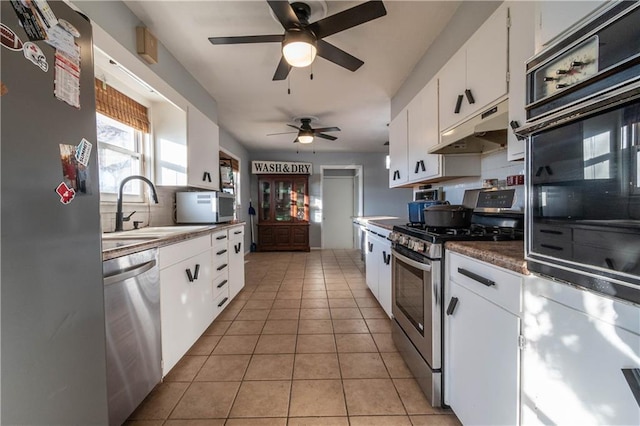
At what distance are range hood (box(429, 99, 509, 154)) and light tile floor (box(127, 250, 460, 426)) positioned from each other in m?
1.56

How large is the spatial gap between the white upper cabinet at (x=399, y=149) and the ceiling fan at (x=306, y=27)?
1.20 m

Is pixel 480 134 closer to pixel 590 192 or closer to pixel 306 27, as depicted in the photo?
pixel 590 192

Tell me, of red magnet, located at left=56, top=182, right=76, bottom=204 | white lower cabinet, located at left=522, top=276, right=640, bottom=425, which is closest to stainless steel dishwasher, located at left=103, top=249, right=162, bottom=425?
red magnet, located at left=56, top=182, right=76, bottom=204

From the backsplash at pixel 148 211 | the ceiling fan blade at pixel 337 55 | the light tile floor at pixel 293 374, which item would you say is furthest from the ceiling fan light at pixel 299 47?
the light tile floor at pixel 293 374

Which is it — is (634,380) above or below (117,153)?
Result: below

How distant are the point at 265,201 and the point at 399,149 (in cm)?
398

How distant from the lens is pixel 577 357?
70 cm

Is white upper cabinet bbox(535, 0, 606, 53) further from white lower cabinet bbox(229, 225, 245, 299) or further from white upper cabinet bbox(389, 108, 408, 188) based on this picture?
white lower cabinet bbox(229, 225, 245, 299)

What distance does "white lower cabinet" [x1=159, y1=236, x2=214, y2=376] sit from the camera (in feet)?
5.09

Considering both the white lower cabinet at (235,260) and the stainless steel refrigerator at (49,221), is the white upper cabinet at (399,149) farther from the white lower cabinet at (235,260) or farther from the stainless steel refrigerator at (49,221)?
the stainless steel refrigerator at (49,221)

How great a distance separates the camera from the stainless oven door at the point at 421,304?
1335 mm

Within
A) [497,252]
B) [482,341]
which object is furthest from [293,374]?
[497,252]

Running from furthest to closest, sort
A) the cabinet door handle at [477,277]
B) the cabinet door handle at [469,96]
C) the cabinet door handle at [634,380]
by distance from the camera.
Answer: the cabinet door handle at [469,96]
the cabinet door handle at [477,277]
the cabinet door handle at [634,380]

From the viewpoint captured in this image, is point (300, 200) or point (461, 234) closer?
point (461, 234)
